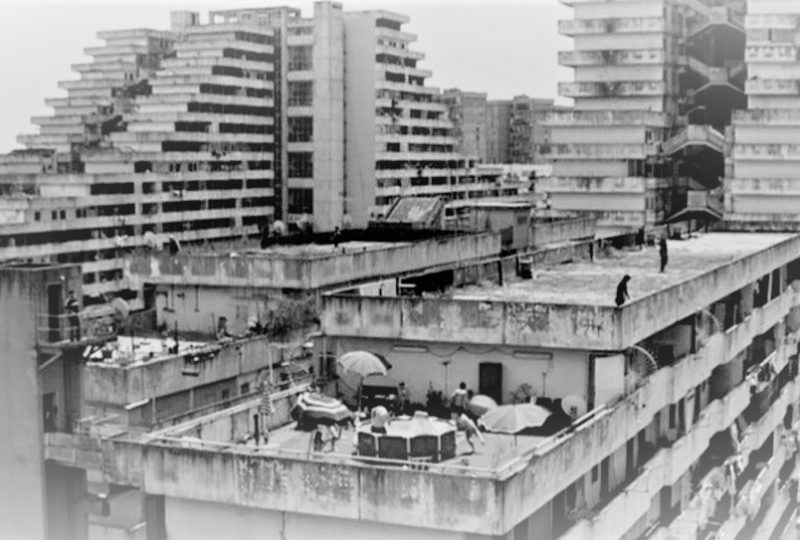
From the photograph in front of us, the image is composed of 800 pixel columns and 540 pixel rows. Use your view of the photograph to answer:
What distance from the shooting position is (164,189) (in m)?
83.8

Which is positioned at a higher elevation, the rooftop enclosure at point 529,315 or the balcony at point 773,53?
the balcony at point 773,53

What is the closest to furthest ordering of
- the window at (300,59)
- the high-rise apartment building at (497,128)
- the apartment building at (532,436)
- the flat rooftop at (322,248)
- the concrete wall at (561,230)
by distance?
the apartment building at (532,436) < the flat rooftop at (322,248) < the concrete wall at (561,230) < the window at (300,59) < the high-rise apartment building at (497,128)

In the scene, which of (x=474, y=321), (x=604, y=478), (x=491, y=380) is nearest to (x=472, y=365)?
(x=491, y=380)

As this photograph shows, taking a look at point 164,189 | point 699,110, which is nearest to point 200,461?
point 164,189

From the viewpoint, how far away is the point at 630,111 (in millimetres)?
83438

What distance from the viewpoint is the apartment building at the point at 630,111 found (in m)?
83.1

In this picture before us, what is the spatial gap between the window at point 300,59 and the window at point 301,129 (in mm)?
3859

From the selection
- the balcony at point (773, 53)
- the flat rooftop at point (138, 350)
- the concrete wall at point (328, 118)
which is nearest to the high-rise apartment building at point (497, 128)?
the concrete wall at point (328, 118)

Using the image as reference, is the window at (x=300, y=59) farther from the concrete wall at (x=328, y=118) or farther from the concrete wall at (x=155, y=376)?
the concrete wall at (x=155, y=376)

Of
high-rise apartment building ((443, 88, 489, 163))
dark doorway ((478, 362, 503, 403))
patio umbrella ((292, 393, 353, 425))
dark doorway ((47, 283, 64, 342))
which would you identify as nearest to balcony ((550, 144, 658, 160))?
dark doorway ((478, 362, 503, 403))

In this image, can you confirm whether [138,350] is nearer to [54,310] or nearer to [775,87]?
[54,310]

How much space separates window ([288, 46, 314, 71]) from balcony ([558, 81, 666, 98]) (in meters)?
22.4

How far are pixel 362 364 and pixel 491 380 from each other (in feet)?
10.4

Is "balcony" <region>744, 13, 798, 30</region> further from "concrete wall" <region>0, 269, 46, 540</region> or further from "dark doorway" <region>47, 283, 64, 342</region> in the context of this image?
"concrete wall" <region>0, 269, 46, 540</region>
